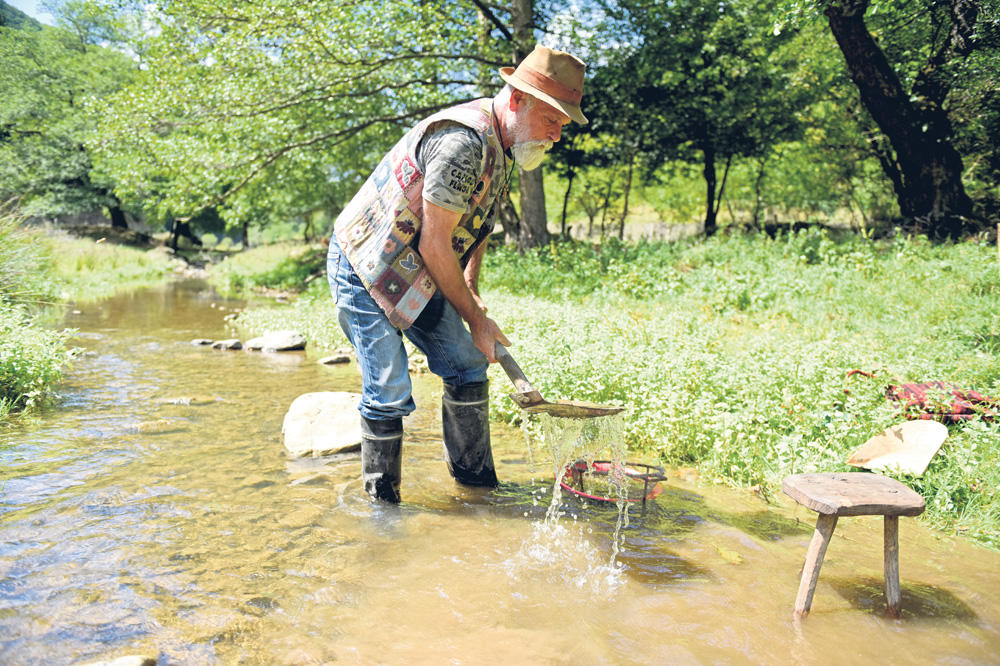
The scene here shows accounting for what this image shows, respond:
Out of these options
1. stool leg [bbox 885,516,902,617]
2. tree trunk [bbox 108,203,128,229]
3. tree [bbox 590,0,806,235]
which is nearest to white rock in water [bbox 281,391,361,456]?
stool leg [bbox 885,516,902,617]

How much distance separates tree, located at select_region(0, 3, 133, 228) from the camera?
27828mm

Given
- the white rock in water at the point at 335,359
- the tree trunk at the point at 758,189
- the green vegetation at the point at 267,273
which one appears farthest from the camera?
the tree trunk at the point at 758,189

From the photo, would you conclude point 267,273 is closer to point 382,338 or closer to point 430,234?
point 382,338

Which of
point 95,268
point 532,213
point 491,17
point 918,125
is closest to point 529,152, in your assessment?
point 918,125

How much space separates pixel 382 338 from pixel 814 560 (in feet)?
7.47

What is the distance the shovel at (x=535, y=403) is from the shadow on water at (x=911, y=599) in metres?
1.32

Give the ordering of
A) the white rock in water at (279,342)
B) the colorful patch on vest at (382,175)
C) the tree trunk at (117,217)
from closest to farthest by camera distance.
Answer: the colorful patch on vest at (382,175) → the white rock in water at (279,342) → the tree trunk at (117,217)

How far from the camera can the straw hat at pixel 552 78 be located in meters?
3.07

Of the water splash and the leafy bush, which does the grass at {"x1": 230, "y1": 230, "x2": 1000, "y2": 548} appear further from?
the leafy bush

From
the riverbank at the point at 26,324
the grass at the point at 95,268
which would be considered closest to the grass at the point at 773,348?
the riverbank at the point at 26,324

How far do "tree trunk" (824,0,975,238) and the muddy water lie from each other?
886 centimetres

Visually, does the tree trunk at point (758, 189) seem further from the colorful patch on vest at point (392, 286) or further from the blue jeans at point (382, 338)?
the colorful patch on vest at point (392, 286)

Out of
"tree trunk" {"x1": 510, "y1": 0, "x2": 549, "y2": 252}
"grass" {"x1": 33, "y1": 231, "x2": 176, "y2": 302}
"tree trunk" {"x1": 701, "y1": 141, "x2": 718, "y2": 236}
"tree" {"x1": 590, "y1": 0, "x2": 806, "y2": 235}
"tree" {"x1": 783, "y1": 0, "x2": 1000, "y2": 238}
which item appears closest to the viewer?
"tree" {"x1": 783, "y1": 0, "x2": 1000, "y2": 238}

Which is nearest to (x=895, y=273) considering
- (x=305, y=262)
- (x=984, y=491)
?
(x=984, y=491)
